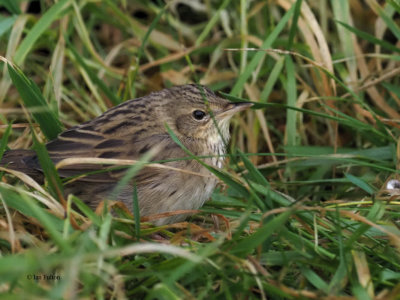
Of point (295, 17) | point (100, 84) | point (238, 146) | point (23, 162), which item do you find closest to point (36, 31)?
point (100, 84)

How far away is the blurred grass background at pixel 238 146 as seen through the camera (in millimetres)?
3105

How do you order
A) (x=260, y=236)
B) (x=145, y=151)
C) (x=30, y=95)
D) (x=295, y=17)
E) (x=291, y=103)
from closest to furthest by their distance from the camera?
(x=260, y=236)
(x=30, y=95)
(x=145, y=151)
(x=295, y=17)
(x=291, y=103)

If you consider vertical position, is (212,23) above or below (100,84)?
above

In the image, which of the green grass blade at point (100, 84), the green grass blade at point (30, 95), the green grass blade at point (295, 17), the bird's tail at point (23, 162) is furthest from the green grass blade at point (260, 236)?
the green grass blade at point (100, 84)

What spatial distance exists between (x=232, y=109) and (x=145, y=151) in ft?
2.23

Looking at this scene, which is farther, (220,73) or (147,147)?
(220,73)

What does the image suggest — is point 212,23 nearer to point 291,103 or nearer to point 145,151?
point 291,103

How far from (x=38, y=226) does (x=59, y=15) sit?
2467mm

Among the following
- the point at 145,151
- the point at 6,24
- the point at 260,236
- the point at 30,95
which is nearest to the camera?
the point at 260,236

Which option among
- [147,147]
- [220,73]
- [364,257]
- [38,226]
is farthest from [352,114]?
[38,226]

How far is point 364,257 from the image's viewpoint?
325 cm

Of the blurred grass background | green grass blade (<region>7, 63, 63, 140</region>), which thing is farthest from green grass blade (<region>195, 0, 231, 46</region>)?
green grass blade (<region>7, 63, 63, 140</region>)

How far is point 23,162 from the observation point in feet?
13.2

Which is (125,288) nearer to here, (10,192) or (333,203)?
(10,192)
